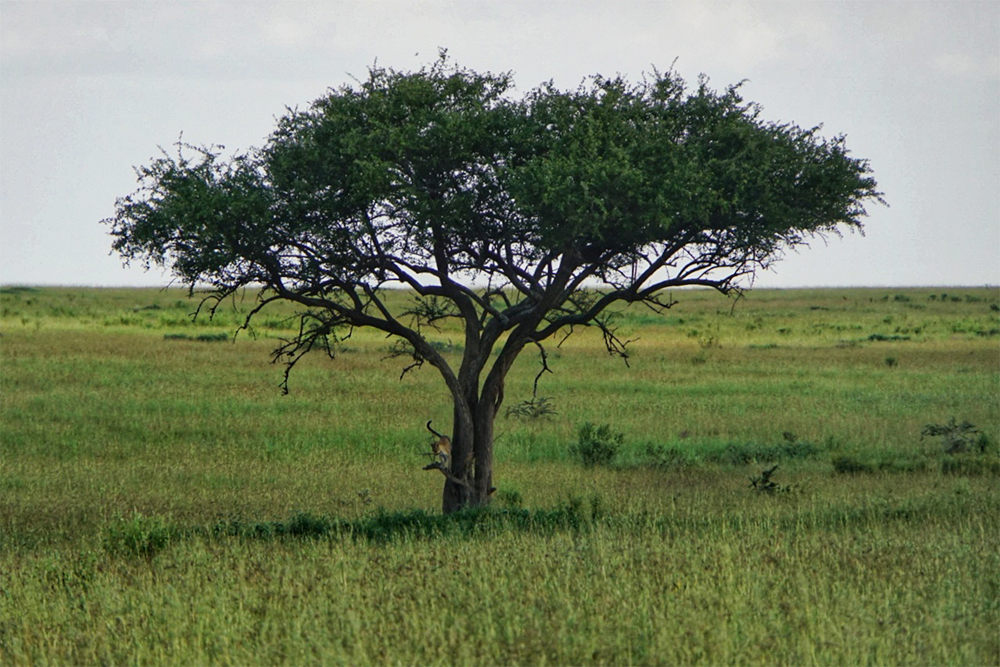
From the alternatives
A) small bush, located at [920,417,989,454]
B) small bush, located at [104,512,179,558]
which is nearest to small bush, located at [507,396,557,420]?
small bush, located at [920,417,989,454]

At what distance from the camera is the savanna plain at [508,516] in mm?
8266

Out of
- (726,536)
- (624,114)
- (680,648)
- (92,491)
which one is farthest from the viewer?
(92,491)

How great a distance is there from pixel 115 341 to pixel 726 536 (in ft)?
139

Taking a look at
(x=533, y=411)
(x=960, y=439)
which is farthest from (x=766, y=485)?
(x=533, y=411)

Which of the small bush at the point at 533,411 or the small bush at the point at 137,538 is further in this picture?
the small bush at the point at 533,411

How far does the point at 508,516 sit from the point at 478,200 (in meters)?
5.26

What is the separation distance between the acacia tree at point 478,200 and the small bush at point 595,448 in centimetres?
599

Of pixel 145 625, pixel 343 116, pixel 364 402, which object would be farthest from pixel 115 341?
pixel 145 625

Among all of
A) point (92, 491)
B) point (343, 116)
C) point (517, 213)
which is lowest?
point (92, 491)

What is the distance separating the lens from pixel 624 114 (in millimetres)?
16922

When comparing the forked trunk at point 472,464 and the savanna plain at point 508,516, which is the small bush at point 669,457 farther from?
→ the forked trunk at point 472,464

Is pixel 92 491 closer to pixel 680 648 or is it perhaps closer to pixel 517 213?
pixel 517 213

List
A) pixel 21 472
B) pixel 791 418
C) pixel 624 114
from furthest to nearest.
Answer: pixel 791 418 → pixel 21 472 → pixel 624 114

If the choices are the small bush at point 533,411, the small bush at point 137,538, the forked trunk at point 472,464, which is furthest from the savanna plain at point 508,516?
the forked trunk at point 472,464
